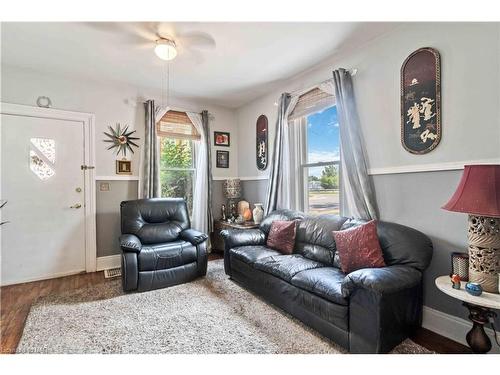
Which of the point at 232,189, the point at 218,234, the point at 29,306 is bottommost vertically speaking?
the point at 29,306

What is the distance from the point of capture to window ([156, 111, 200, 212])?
13.3 ft

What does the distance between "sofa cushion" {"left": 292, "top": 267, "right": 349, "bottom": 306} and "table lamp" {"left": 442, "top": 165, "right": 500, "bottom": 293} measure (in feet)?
2.69

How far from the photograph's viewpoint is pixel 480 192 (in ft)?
5.04

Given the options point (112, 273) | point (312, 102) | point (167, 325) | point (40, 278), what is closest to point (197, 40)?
point (312, 102)

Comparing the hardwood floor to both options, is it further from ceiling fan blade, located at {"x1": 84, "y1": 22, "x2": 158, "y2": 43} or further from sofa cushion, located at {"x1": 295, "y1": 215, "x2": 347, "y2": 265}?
ceiling fan blade, located at {"x1": 84, "y1": 22, "x2": 158, "y2": 43}

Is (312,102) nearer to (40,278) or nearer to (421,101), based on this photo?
(421,101)

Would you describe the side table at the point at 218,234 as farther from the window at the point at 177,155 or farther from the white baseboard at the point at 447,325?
the white baseboard at the point at 447,325

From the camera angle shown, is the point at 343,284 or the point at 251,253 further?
the point at 251,253

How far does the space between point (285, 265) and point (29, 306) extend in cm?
253

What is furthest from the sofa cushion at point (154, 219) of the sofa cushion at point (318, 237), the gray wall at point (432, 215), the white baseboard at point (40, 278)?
the gray wall at point (432, 215)

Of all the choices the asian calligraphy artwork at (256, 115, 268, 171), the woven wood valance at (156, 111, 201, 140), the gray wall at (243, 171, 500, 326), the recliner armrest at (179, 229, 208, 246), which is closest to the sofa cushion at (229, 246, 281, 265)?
the recliner armrest at (179, 229, 208, 246)
